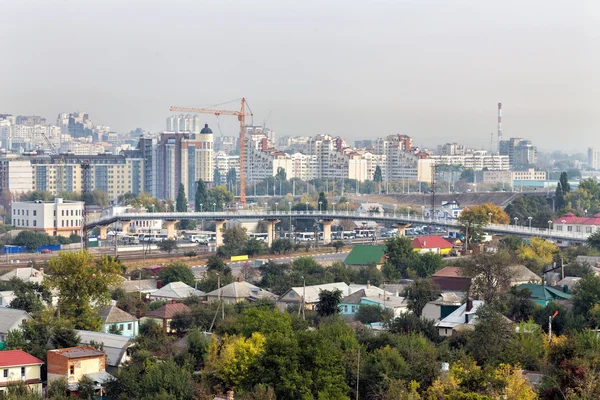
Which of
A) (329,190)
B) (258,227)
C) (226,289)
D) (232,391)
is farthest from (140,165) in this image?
(232,391)

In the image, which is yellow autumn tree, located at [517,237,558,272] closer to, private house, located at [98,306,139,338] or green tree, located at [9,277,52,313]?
private house, located at [98,306,139,338]

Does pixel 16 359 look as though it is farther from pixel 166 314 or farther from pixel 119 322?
pixel 166 314

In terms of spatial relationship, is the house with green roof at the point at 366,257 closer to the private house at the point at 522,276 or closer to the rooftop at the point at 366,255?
the rooftop at the point at 366,255

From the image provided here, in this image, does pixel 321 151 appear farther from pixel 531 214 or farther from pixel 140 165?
pixel 531 214

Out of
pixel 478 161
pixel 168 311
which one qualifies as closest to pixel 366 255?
pixel 168 311

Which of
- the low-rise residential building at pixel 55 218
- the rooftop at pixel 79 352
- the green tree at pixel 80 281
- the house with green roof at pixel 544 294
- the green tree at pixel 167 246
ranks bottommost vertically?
the green tree at pixel 167 246

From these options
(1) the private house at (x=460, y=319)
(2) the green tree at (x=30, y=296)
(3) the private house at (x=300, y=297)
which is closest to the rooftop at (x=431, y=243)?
(3) the private house at (x=300, y=297)
